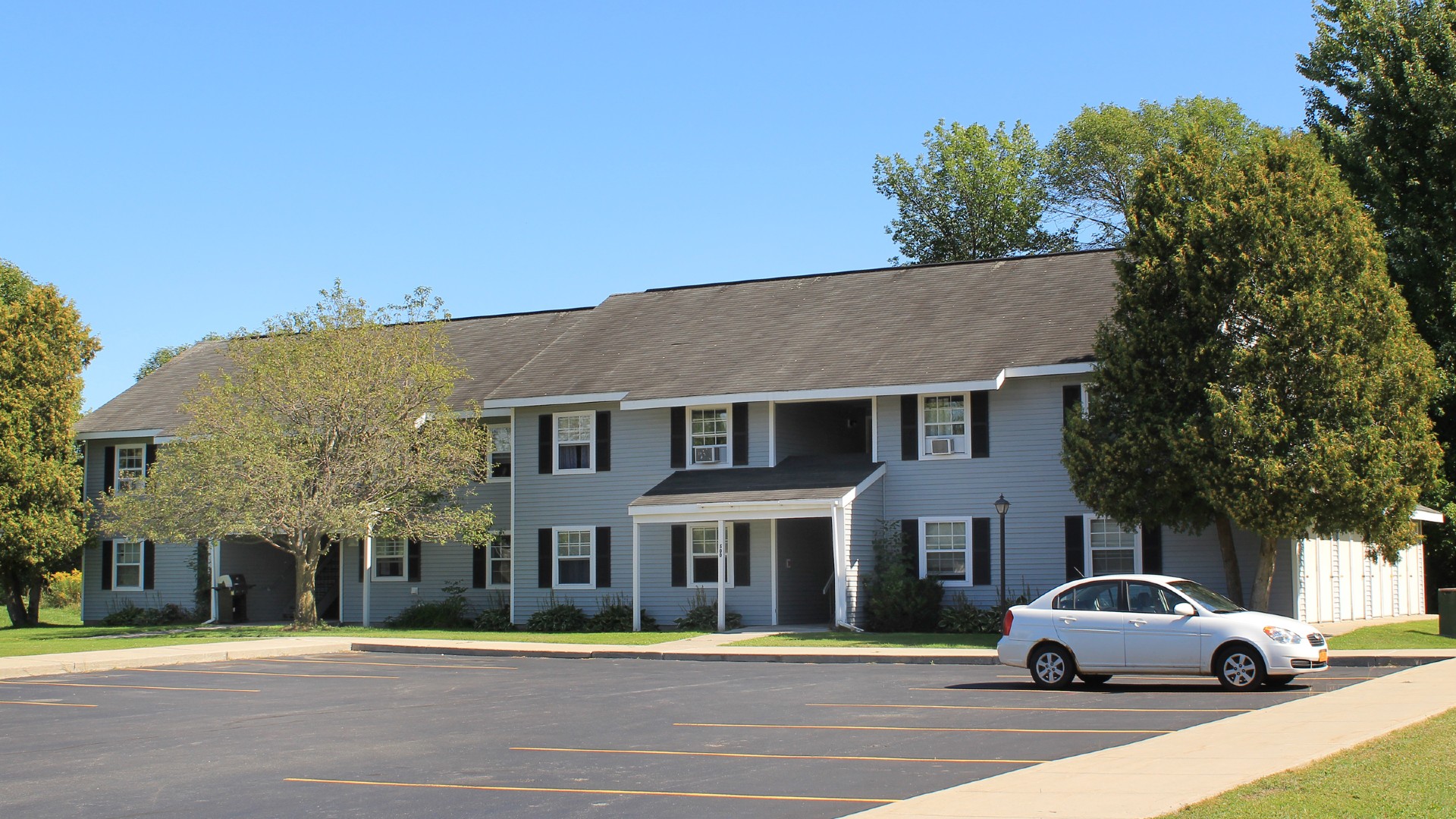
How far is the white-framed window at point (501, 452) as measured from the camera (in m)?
35.0

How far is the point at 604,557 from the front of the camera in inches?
1300

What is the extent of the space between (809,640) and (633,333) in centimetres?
1259

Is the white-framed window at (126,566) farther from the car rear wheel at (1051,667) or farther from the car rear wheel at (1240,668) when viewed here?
the car rear wheel at (1240,668)

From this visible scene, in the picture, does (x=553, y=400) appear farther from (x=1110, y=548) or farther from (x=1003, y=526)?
(x=1110, y=548)

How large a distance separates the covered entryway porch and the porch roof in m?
0.02

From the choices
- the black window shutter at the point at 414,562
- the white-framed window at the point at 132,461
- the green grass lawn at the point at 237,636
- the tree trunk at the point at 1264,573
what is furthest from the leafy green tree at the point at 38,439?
the tree trunk at the point at 1264,573

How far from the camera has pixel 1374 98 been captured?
111 feet

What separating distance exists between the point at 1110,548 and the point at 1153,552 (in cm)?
82

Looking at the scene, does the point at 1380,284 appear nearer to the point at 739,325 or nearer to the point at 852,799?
the point at 739,325

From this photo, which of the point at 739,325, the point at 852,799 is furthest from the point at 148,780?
the point at 739,325

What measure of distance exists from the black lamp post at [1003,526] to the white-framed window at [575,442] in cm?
988

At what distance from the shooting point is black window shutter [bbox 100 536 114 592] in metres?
39.8

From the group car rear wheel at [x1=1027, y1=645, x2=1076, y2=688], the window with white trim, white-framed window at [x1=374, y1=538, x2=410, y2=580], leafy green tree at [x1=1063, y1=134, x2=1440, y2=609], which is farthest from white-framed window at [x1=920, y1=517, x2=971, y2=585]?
white-framed window at [x1=374, y1=538, x2=410, y2=580]

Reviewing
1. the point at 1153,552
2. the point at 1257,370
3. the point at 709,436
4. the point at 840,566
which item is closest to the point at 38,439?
the point at 709,436
